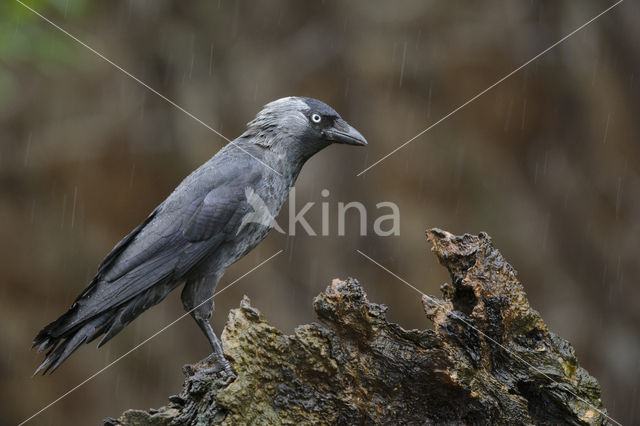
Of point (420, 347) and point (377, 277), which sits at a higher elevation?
point (377, 277)

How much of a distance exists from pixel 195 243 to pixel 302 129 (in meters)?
1.02

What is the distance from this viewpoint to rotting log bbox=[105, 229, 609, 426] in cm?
285

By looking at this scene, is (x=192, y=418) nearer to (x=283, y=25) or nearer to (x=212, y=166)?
(x=212, y=166)

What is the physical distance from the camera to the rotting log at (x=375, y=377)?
2.85m

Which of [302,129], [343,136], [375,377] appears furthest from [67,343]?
[343,136]

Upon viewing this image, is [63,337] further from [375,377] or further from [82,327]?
[375,377]

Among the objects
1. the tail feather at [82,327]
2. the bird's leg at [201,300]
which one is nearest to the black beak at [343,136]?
the bird's leg at [201,300]

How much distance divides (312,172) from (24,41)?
9.82ft

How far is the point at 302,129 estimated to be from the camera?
4.48 m

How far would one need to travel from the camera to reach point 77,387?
23.6 feet

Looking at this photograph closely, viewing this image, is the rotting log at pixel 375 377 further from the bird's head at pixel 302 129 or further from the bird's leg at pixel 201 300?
the bird's head at pixel 302 129

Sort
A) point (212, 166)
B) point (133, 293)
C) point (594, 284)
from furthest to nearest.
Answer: point (594, 284) < point (212, 166) < point (133, 293)

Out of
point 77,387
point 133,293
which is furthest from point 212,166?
point 77,387

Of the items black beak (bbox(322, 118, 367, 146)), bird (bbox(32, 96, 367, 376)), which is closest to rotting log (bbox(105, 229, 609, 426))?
bird (bbox(32, 96, 367, 376))
